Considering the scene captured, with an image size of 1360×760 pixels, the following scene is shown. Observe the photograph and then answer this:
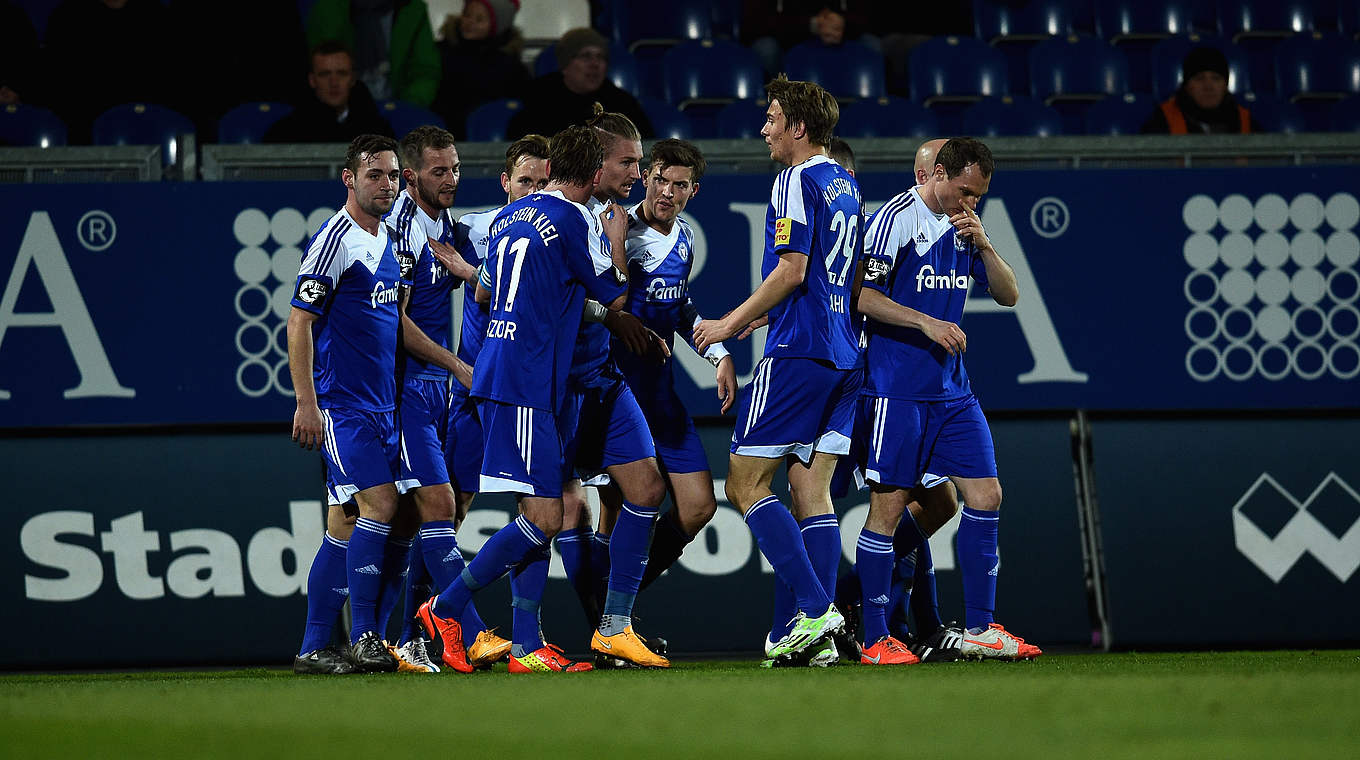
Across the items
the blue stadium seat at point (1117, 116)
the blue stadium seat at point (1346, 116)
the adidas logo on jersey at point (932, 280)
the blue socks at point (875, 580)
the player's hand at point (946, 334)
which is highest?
the blue stadium seat at point (1117, 116)

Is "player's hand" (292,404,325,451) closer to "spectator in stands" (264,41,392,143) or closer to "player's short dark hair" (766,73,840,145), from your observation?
"player's short dark hair" (766,73,840,145)

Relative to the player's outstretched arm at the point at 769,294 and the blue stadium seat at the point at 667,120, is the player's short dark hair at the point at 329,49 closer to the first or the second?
the blue stadium seat at the point at 667,120

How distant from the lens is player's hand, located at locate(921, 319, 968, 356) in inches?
273

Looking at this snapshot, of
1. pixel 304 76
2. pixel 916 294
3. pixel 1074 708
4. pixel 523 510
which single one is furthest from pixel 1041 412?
pixel 304 76

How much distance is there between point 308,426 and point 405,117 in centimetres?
500

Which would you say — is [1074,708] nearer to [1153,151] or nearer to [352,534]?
[352,534]

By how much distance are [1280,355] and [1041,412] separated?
4.86ft

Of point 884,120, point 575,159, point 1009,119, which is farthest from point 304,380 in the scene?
point 1009,119

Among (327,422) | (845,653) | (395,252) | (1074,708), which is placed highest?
(395,252)

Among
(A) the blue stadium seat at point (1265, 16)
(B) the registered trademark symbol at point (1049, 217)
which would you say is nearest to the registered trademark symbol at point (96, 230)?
(B) the registered trademark symbol at point (1049, 217)

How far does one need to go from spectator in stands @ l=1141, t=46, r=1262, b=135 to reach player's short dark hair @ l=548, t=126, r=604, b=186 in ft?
18.3

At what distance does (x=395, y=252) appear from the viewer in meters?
7.09

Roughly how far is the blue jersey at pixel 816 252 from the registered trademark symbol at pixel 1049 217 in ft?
9.65

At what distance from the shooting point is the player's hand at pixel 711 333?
6.32m
